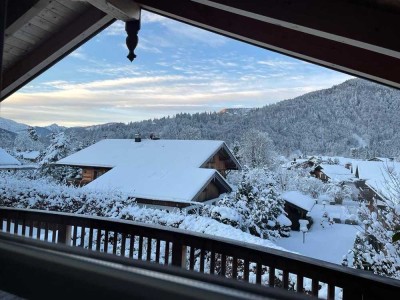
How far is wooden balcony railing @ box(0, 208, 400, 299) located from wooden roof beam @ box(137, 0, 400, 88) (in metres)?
0.93

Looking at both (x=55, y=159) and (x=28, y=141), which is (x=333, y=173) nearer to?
(x=28, y=141)

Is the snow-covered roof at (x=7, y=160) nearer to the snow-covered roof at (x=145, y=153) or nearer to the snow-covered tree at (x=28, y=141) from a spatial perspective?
the snow-covered tree at (x=28, y=141)

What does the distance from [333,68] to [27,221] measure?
242 cm

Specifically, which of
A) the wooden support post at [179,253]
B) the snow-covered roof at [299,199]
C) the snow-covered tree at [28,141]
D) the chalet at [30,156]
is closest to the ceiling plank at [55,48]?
the wooden support post at [179,253]

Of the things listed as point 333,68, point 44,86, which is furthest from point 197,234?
point 44,86

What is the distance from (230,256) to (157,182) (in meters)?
4.97

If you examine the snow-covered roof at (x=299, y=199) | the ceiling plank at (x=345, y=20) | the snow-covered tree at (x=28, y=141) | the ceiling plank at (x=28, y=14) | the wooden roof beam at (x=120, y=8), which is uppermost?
the wooden roof beam at (x=120, y=8)

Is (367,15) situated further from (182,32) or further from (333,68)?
(182,32)

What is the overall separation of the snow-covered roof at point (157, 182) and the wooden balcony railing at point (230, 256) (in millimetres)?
3523

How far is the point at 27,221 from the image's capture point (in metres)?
2.58

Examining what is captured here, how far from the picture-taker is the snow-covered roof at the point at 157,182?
6.29 m

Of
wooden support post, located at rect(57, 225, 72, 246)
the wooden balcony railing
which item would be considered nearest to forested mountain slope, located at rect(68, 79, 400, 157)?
the wooden balcony railing

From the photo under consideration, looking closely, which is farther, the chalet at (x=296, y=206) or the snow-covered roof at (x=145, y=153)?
the snow-covered roof at (x=145, y=153)

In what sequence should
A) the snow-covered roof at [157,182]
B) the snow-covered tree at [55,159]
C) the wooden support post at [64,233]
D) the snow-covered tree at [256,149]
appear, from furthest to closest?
the snow-covered tree at [256,149] < the snow-covered tree at [55,159] < the snow-covered roof at [157,182] < the wooden support post at [64,233]
